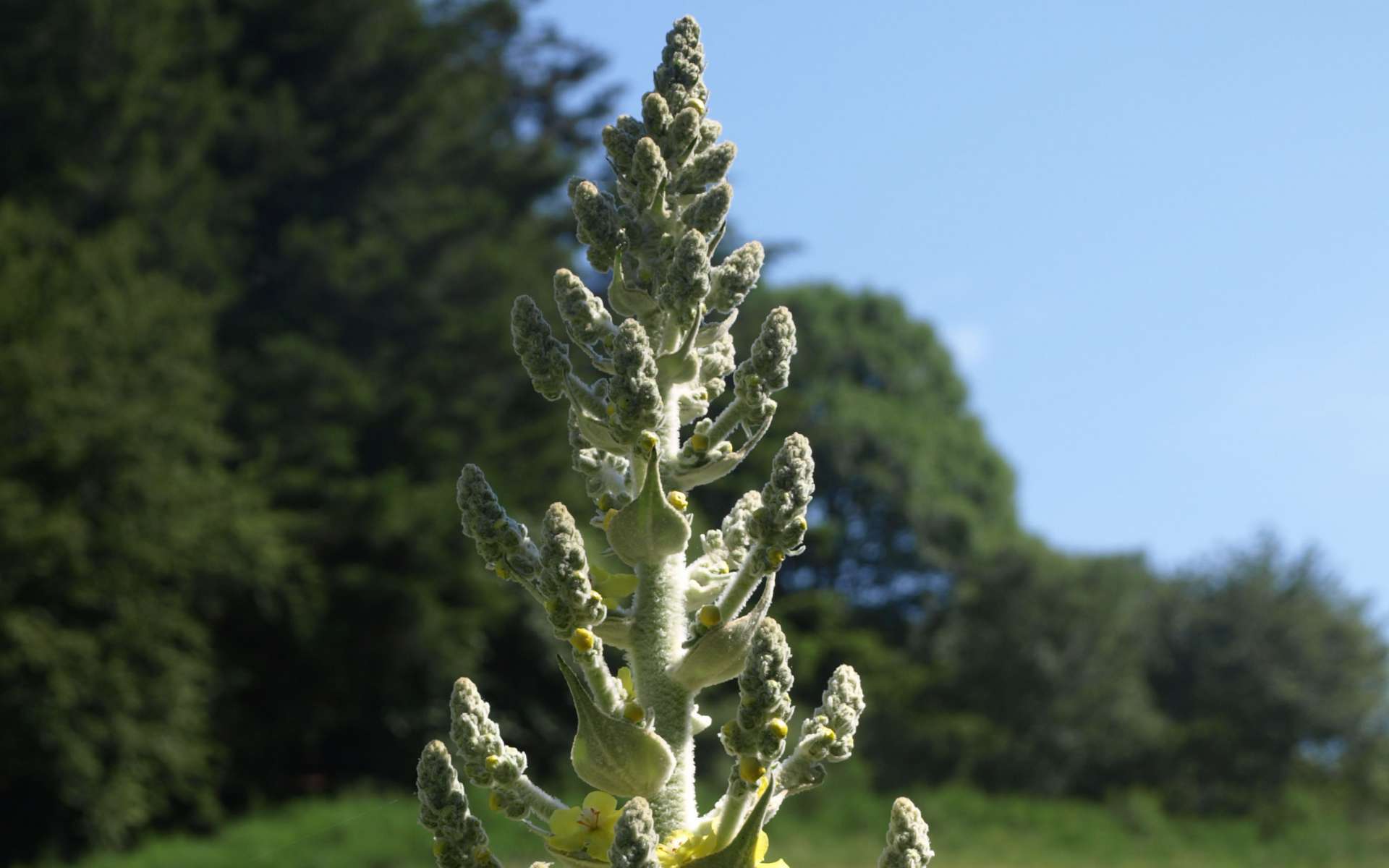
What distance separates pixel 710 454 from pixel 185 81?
3588 cm

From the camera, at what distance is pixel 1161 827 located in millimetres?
33562

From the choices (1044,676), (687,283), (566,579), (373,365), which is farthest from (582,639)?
(1044,676)

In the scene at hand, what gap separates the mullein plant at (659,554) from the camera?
3.17 metres

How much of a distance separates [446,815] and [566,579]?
1.92 feet

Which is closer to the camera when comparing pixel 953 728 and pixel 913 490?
pixel 953 728

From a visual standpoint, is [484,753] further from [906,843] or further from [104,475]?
[104,475]

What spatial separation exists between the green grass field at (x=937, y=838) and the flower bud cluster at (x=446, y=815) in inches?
786

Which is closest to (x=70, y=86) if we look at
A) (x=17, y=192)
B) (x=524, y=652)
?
(x=17, y=192)

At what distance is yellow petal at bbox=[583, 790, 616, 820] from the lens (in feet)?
10.6

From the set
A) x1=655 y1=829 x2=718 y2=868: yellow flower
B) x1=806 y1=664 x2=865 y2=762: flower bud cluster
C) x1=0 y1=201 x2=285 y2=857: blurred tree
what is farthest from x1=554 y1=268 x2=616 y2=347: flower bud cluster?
x1=0 y1=201 x2=285 y2=857: blurred tree

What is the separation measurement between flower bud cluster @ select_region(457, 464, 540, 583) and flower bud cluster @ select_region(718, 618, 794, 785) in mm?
670

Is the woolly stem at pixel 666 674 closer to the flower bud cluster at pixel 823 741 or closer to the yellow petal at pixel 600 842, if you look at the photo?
the yellow petal at pixel 600 842

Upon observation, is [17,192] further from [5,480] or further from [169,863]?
[169,863]

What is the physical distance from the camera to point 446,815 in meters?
3.25
